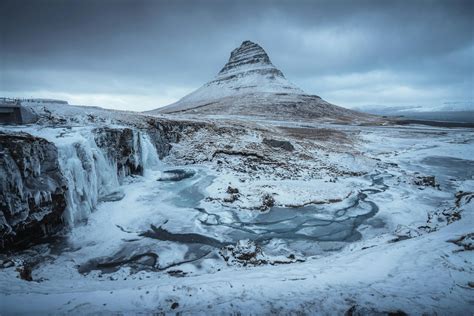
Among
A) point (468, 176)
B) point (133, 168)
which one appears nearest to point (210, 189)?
point (133, 168)

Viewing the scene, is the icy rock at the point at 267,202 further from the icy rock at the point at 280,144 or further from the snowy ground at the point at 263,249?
the icy rock at the point at 280,144

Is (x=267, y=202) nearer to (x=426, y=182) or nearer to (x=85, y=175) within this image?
(x=85, y=175)

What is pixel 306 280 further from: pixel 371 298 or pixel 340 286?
pixel 371 298

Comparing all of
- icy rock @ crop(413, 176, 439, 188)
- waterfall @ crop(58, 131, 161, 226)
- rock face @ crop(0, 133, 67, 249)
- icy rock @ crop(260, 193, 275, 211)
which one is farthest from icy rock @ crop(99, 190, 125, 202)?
icy rock @ crop(413, 176, 439, 188)

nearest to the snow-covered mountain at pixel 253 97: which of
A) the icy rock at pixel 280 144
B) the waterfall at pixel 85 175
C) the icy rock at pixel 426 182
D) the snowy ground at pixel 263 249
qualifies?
the icy rock at pixel 280 144

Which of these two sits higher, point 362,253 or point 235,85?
point 235,85

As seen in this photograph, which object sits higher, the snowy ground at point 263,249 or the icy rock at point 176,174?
the icy rock at point 176,174
